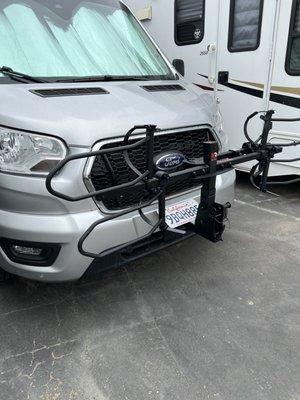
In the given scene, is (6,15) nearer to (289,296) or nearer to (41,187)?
(41,187)

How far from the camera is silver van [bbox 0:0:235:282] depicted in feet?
8.21

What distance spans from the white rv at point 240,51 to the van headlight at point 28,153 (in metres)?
3.39

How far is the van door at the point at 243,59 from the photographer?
495 centimetres

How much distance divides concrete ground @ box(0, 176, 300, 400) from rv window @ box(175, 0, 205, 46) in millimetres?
3435

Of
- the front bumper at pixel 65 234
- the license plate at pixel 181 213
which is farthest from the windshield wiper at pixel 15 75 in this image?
the license plate at pixel 181 213

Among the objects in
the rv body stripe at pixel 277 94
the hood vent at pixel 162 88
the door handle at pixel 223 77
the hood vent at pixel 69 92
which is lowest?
the rv body stripe at pixel 277 94

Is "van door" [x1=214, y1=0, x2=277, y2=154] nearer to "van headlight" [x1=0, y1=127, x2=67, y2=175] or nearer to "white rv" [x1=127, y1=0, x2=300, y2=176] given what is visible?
"white rv" [x1=127, y1=0, x2=300, y2=176]

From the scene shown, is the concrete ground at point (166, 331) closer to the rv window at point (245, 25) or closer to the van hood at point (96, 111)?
the van hood at point (96, 111)

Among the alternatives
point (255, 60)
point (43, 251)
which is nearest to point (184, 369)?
point (43, 251)

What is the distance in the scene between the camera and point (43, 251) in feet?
8.57

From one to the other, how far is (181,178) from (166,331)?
110 cm

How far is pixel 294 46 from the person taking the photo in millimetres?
4699

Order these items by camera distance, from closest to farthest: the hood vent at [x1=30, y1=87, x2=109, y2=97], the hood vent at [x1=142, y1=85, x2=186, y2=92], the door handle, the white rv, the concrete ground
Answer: the concrete ground, the hood vent at [x1=30, y1=87, x2=109, y2=97], the hood vent at [x1=142, y1=85, x2=186, y2=92], the white rv, the door handle

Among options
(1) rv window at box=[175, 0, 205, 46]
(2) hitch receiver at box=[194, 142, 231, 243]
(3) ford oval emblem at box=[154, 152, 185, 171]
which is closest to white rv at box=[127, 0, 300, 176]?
(1) rv window at box=[175, 0, 205, 46]
